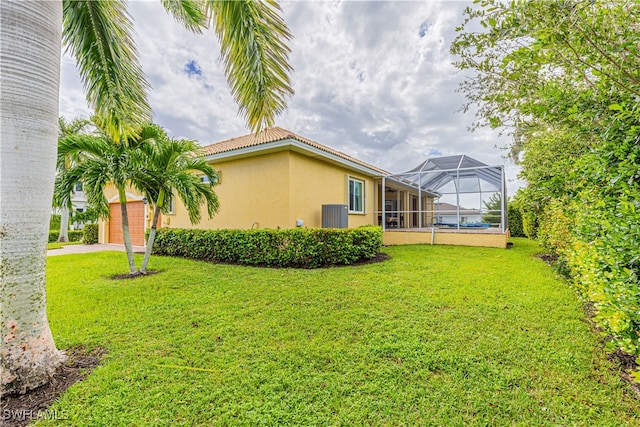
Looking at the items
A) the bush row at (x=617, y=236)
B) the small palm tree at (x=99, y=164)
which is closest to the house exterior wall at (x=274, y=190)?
the small palm tree at (x=99, y=164)

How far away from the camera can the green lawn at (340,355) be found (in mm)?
2436

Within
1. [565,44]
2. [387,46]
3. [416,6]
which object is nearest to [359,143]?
[387,46]

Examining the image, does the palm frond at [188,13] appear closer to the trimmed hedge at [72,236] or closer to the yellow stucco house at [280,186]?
the yellow stucco house at [280,186]

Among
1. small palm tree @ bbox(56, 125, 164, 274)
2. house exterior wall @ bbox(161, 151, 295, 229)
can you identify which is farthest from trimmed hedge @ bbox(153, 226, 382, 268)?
small palm tree @ bbox(56, 125, 164, 274)

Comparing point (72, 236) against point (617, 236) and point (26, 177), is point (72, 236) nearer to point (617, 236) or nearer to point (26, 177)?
point (26, 177)

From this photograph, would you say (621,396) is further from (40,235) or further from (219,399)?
(40,235)

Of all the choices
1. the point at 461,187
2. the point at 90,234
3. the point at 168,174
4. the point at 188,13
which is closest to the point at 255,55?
the point at 188,13

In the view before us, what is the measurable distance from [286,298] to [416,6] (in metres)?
9.42

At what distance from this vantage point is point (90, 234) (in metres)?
17.2

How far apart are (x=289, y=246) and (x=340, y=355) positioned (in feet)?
17.4

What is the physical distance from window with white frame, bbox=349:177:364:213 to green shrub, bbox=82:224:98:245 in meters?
16.8

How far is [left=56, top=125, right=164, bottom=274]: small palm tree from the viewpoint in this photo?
650cm

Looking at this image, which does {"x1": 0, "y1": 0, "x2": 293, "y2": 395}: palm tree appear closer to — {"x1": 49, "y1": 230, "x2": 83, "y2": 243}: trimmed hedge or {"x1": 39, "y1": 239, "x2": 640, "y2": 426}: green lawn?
{"x1": 39, "y1": 239, "x2": 640, "y2": 426}: green lawn

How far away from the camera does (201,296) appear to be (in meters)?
5.70
